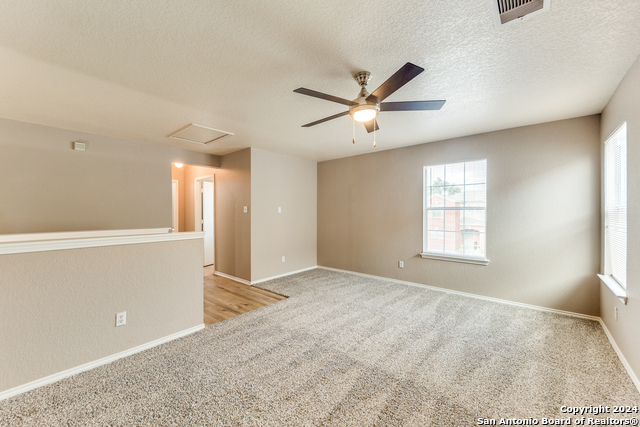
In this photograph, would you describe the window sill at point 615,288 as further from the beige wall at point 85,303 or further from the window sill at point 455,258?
the beige wall at point 85,303

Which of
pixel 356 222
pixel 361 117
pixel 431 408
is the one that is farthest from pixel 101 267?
pixel 356 222

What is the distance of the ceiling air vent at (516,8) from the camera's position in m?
1.41

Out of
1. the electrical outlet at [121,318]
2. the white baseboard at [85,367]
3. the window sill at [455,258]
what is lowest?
the white baseboard at [85,367]

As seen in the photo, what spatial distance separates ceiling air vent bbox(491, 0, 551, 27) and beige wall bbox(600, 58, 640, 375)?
122cm

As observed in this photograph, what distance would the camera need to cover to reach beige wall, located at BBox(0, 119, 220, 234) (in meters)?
3.12

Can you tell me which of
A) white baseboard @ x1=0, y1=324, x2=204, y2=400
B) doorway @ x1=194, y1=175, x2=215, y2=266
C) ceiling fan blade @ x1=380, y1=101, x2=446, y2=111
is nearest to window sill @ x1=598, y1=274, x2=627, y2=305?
ceiling fan blade @ x1=380, y1=101, x2=446, y2=111

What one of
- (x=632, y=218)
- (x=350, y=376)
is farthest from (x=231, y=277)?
(x=632, y=218)

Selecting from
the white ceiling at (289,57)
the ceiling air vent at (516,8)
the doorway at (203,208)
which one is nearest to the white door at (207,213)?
the doorway at (203,208)

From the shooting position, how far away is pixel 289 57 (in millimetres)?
1925

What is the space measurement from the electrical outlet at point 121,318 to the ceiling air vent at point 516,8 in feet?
11.8

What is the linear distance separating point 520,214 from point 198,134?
15.6 feet

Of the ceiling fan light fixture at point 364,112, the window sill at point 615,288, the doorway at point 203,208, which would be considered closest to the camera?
the ceiling fan light fixture at point 364,112

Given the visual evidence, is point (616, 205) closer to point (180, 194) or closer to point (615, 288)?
point (615, 288)

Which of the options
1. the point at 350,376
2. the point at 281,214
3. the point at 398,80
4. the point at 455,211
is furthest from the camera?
the point at 281,214
